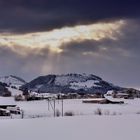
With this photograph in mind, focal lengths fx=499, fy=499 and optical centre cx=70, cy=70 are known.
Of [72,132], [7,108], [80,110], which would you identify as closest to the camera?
[72,132]

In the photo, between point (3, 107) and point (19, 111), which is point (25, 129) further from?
point (3, 107)

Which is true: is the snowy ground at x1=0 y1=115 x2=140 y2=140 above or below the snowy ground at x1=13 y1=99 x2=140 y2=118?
below

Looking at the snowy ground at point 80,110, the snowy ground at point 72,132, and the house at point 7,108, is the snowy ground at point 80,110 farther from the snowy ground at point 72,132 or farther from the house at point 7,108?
the snowy ground at point 72,132

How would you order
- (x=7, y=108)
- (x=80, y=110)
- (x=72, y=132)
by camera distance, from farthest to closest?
(x=80, y=110) → (x=7, y=108) → (x=72, y=132)

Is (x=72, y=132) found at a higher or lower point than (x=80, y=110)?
lower

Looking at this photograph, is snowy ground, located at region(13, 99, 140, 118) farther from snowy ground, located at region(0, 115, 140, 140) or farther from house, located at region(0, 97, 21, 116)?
snowy ground, located at region(0, 115, 140, 140)

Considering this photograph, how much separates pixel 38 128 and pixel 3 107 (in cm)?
2876

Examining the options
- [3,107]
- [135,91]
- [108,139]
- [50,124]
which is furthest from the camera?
[135,91]

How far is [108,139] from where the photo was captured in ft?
124

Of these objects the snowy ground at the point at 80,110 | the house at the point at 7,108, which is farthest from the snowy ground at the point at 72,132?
the house at the point at 7,108

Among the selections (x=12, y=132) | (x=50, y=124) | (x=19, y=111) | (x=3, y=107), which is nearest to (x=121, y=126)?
(x=50, y=124)

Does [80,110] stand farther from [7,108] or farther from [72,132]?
[72,132]

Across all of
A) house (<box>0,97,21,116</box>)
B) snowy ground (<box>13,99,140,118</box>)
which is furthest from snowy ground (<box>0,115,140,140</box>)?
house (<box>0,97,21,116</box>)

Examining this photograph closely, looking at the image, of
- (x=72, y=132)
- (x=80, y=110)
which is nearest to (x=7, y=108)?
(x=80, y=110)
